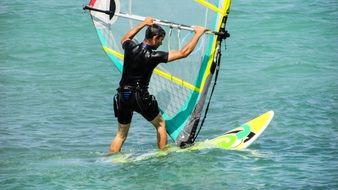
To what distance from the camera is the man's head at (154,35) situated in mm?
7332

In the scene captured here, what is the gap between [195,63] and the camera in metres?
8.10

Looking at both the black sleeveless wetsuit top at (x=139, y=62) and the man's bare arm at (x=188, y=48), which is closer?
the man's bare arm at (x=188, y=48)

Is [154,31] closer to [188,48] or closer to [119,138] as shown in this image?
[188,48]

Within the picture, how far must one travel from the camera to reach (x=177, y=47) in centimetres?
812

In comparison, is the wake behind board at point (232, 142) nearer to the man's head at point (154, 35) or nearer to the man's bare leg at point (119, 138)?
the man's bare leg at point (119, 138)

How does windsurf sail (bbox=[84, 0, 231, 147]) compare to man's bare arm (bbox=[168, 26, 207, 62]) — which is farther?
windsurf sail (bbox=[84, 0, 231, 147])

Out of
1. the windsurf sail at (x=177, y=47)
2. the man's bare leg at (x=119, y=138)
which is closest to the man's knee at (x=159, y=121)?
the man's bare leg at (x=119, y=138)

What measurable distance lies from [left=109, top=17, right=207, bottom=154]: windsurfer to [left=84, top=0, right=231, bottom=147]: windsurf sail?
0.46 meters

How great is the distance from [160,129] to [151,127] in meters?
2.07

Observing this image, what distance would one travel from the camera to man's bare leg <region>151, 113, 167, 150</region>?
7793 mm

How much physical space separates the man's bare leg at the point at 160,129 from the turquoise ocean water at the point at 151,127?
15 centimetres

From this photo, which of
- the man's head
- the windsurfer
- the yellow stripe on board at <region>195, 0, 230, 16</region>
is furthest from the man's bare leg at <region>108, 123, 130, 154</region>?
the yellow stripe on board at <region>195, 0, 230, 16</region>

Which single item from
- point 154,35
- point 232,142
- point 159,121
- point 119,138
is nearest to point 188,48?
point 154,35

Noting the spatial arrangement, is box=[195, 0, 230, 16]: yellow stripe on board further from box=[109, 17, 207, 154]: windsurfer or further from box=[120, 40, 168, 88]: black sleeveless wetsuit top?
box=[120, 40, 168, 88]: black sleeveless wetsuit top
